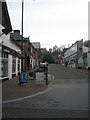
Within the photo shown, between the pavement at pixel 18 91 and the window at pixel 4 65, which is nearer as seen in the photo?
the pavement at pixel 18 91

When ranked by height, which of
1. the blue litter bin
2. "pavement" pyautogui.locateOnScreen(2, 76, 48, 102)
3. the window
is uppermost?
the window

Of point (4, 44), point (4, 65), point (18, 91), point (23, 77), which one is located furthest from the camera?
point (4, 65)

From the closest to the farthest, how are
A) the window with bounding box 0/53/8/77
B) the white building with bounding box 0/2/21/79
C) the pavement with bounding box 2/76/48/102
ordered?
the pavement with bounding box 2/76/48/102 < the white building with bounding box 0/2/21/79 < the window with bounding box 0/53/8/77

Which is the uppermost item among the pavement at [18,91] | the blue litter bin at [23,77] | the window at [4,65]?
the window at [4,65]

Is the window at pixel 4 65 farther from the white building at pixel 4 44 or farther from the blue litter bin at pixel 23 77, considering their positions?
the blue litter bin at pixel 23 77

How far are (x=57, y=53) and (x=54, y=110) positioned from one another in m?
118

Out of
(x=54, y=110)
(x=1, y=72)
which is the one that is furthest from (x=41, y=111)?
(x=1, y=72)

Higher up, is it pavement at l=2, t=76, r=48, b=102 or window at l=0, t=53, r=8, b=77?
window at l=0, t=53, r=8, b=77

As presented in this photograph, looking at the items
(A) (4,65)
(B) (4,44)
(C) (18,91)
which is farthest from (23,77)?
(B) (4,44)

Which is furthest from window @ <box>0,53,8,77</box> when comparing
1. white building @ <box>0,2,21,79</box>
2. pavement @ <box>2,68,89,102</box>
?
pavement @ <box>2,68,89,102</box>

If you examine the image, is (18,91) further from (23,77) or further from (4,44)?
(4,44)

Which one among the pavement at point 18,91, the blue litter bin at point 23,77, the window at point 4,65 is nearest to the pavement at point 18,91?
the pavement at point 18,91

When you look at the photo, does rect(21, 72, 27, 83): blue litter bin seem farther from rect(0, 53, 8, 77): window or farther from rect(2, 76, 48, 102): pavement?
rect(0, 53, 8, 77): window

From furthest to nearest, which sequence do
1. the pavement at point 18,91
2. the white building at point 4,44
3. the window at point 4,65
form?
the window at point 4,65, the white building at point 4,44, the pavement at point 18,91
